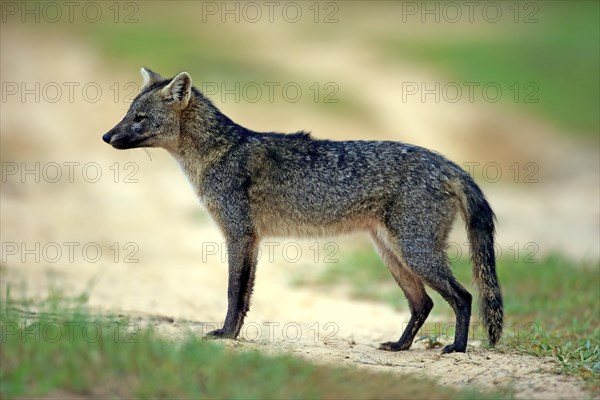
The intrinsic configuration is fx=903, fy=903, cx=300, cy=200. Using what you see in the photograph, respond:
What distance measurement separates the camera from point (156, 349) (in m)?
6.41

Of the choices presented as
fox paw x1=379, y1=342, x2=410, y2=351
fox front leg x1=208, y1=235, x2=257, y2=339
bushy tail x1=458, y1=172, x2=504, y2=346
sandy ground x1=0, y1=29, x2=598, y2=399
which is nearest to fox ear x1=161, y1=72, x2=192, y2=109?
fox front leg x1=208, y1=235, x2=257, y2=339

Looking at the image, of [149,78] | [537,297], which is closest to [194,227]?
[537,297]

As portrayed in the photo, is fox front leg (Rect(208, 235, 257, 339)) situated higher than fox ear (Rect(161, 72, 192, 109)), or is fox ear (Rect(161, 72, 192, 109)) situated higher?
fox ear (Rect(161, 72, 192, 109))

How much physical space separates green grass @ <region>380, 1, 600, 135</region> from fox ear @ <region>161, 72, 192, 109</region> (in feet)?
61.6

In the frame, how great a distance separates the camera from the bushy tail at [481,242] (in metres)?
8.48

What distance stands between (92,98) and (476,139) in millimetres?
10644

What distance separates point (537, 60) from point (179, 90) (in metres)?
24.7

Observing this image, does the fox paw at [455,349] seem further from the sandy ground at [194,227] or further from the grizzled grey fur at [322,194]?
the sandy ground at [194,227]

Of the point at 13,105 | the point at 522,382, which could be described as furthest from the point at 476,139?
the point at 522,382

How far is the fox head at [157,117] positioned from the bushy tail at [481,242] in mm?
2862

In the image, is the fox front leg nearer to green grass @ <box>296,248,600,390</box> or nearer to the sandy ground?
the sandy ground

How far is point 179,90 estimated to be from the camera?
896 cm

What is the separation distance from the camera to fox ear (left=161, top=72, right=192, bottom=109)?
351 inches

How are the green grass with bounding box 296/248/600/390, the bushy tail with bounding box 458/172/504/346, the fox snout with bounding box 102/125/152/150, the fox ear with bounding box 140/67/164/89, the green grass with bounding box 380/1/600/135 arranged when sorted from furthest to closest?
the green grass with bounding box 380/1/600/135 → the fox ear with bounding box 140/67/164/89 → the fox snout with bounding box 102/125/152/150 → the green grass with bounding box 296/248/600/390 → the bushy tail with bounding box 458/172/504/346
